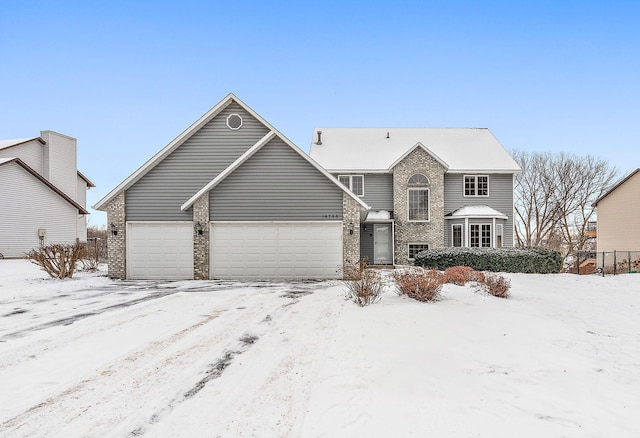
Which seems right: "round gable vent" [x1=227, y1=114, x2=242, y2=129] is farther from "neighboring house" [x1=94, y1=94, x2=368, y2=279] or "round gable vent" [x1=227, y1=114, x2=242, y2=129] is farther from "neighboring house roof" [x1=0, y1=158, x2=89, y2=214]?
"neighboring house roof" [x1=0, y1=158, x2=89, y2=214]

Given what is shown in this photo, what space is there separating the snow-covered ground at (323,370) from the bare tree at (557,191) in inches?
1248

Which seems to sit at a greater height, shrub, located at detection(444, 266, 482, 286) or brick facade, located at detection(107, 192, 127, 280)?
brick facade, located at detection(107, 192, 127, 280)

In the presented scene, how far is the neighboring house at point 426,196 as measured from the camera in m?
23.4

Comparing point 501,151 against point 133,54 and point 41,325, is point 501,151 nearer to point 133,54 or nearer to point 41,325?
point 133,54

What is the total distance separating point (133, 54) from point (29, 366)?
21244 millimetres

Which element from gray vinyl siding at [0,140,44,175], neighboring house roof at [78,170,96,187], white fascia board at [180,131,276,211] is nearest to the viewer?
white fascia board at [180,131,276,211]

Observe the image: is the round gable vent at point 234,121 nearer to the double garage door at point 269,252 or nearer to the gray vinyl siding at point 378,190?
the double garage door at point 269,252

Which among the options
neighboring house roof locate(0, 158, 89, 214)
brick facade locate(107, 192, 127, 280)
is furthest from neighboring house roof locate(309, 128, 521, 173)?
neighboring house roof locate(0, 158, 89, 214)

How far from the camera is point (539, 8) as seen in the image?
17312 mm

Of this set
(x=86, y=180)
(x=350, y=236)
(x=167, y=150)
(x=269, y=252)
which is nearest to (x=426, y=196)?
(x=350, y=236)

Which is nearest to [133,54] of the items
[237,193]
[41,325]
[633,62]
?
[237,193]

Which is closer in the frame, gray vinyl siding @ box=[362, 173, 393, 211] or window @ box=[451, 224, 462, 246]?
window @ box=[451, 224, 462, 246]

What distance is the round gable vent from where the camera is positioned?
16422 mm

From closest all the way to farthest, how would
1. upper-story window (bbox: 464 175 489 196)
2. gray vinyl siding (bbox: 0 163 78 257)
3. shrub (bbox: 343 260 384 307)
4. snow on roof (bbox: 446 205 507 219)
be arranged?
1. shrub (bbox: 343 260 384 307)
2. snow on roof (bbox: 446 205 507 219)
3. gray vinyl siding (bbox: 0 163 78 257)
4. upper-story window (bbox: 464 175 489 196)
